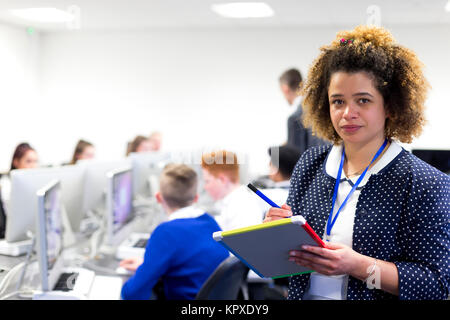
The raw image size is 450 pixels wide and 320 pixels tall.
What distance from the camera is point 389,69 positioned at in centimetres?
87

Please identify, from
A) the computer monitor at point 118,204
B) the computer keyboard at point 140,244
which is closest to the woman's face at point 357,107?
the computer monitor at point 118,204

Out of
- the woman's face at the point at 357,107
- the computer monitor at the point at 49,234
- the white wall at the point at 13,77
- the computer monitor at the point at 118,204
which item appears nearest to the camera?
the woman's face at the point at 357,107

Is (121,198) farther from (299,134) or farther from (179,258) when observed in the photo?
(299,134)

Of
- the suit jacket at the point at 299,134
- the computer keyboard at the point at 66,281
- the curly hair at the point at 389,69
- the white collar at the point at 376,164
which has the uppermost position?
the curly hair at the point at 389,69

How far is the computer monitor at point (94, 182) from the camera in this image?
7.42 ft

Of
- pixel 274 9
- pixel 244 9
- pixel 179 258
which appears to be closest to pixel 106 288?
pixel 179 258

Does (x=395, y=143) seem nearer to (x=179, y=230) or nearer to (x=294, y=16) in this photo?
(x=179, y=230)

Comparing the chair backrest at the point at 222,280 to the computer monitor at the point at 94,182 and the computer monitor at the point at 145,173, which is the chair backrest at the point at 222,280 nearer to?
the computer monitor at the point at 94,182

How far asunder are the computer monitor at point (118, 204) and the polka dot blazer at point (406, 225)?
4.33ft

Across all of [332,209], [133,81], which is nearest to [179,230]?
[332,209]

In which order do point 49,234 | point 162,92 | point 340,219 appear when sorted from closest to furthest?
point 340,219, point 49,234, point 162,92

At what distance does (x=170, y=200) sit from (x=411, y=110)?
1.21 meters

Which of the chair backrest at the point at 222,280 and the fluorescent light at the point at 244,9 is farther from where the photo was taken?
the fluorescent light at the point at 244,9

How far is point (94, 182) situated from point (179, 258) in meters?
0.87
